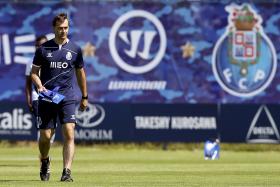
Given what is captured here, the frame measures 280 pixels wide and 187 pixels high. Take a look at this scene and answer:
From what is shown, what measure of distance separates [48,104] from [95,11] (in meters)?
16.3

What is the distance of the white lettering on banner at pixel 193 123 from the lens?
30453 mm

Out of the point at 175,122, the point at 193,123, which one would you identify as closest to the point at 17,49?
the point at 175,122

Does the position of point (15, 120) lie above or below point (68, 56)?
below

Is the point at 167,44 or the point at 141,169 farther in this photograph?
the point at 167,44

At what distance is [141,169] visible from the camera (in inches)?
797

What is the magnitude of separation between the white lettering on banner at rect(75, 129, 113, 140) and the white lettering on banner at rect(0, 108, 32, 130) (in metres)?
1.42

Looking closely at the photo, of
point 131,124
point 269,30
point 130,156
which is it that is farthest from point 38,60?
point 269,30

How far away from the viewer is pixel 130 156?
27125mm

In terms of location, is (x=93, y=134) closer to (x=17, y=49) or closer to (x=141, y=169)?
(x=17, y=49)

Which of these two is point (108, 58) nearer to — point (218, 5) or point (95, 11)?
point (95, 11)

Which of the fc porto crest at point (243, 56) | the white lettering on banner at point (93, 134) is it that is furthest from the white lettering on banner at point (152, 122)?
the fc porto crest at point (243, 56)

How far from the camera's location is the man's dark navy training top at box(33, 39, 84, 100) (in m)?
15.7

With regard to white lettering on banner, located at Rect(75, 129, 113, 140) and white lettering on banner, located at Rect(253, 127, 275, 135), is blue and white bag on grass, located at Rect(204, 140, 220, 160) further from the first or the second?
white lettering on banner, located at Rect(75, 129, 113, 140)

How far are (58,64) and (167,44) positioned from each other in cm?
1633
